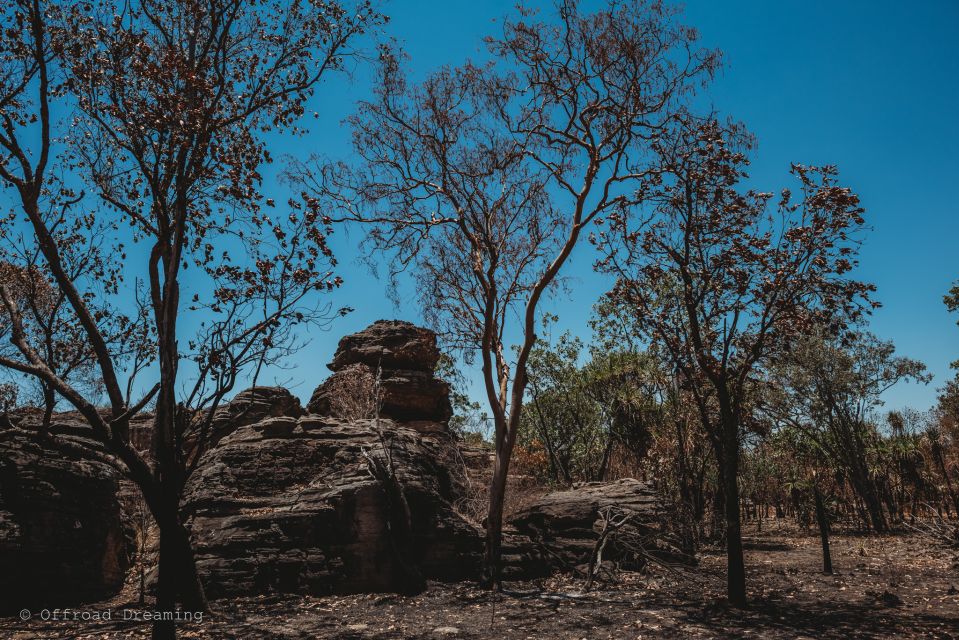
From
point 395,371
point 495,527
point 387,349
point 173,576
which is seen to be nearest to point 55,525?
point 173,576

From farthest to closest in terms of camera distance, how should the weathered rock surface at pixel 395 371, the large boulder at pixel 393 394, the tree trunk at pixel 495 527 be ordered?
the weathered rock surface at pixel 395 371
the large boulder at pixel 393 394
the tree trunk at pixel 495 527

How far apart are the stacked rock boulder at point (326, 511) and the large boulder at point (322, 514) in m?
0.02

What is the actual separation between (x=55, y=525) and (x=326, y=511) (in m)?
4.70

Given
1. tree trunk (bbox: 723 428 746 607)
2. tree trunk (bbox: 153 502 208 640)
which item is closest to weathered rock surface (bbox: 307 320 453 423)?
tree trunk (bbox: 153 502 208 640)

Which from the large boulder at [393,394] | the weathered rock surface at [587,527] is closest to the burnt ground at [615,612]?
the weathered rock surface at [587,527]

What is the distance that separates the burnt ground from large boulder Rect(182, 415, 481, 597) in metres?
0.54

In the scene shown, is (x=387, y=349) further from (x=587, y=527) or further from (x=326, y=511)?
(x=326, y=511)

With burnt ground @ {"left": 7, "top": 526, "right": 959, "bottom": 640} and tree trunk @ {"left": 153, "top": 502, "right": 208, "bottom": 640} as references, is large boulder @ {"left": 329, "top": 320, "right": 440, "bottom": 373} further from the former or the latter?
tree trunk @ {"left": 153, "top": 502, "right": 208, "bottom": 640}

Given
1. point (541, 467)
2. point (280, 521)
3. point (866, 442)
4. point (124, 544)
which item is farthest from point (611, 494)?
point (866, 442)

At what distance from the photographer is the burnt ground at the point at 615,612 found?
8.73 metres

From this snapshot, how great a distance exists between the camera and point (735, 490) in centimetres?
974

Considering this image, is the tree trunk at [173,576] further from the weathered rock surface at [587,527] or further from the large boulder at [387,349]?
the large boulder at [387,349]

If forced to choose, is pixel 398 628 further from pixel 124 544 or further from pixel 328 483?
pixel 124 544

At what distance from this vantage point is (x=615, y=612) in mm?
10219
